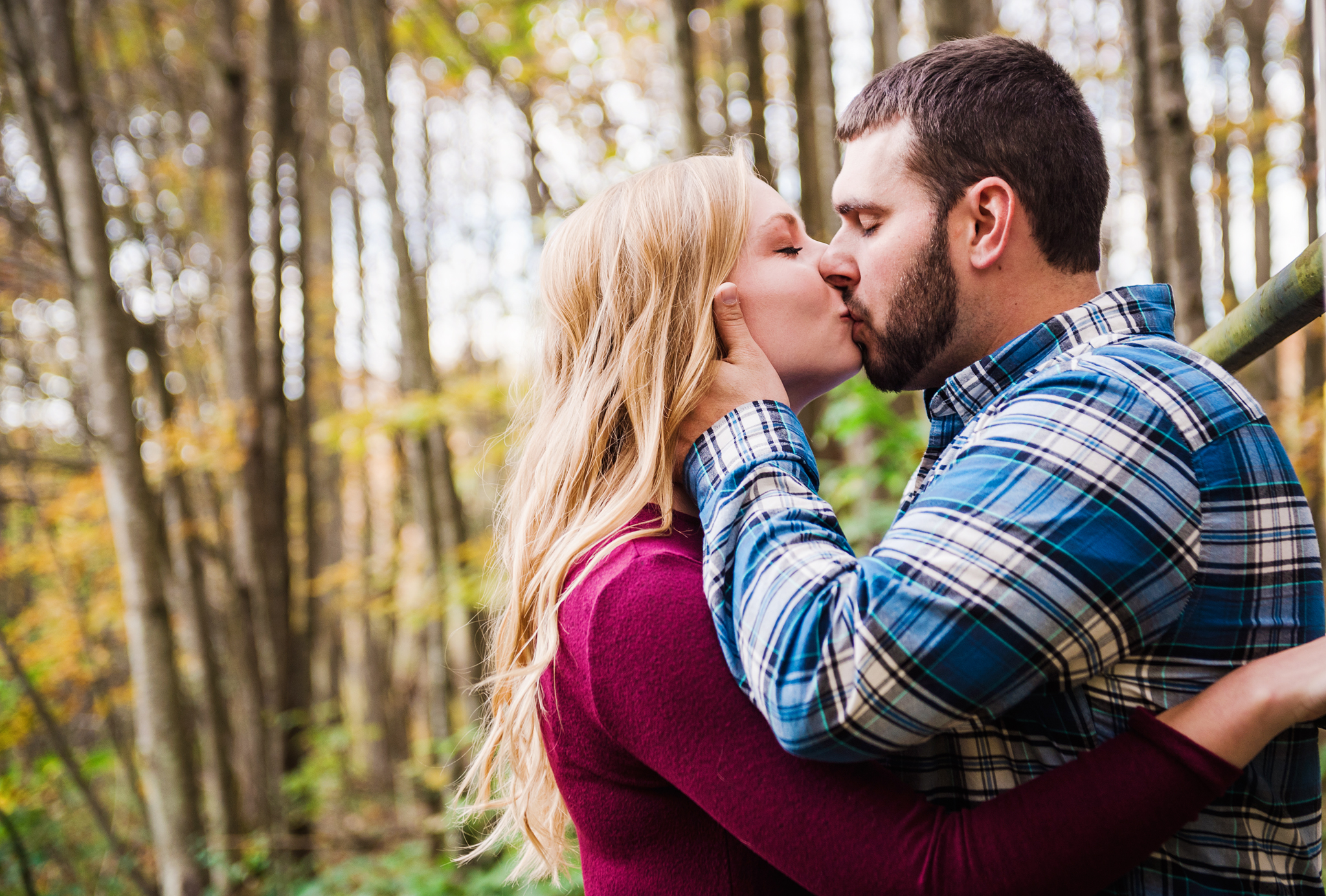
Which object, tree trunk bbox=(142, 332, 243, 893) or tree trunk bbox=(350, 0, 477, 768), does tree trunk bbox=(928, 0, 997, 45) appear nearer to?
tree trunk bbox=(350, 0, 477, 768)

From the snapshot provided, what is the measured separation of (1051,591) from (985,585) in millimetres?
78

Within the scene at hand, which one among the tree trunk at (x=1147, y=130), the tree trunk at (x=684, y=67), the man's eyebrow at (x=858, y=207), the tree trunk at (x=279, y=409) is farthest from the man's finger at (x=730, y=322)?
the tree trunk at (x=279, y=409)

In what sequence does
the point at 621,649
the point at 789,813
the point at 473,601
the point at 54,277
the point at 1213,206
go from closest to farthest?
the point at 789,813
the point at 621,649
the point at 54,277
the point at 473,601
the point at 1213,206

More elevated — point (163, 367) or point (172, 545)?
point (163, 367)

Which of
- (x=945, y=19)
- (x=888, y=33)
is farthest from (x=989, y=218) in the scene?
(x=888, y=33)

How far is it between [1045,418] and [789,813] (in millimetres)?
589

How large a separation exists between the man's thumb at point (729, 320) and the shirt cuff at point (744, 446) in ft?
0.52

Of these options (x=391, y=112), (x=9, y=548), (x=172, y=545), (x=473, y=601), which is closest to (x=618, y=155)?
(x=391, y=112)

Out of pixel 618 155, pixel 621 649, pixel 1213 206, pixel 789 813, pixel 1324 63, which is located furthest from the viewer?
pixel 1213 206

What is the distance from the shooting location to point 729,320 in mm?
1450

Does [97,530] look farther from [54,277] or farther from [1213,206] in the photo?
[1213,206]

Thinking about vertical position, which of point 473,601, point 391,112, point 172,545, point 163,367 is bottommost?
point 473,601

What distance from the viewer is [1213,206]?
35.4ft

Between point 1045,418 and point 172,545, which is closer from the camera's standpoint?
point 1045,418
